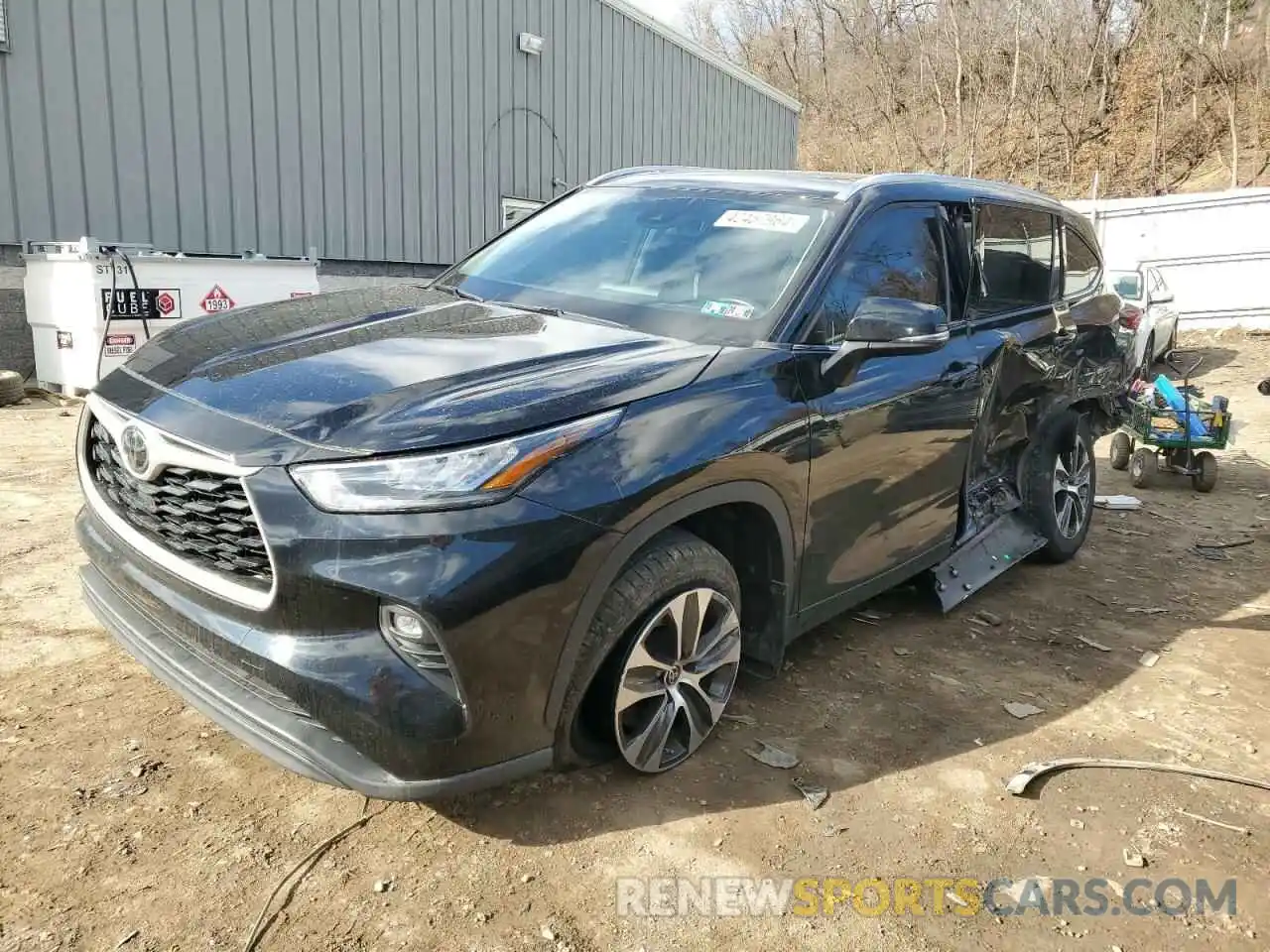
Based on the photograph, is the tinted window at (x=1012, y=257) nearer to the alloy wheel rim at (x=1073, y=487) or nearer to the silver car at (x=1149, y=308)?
the alloy wheel rim at (x=1073, y=487)

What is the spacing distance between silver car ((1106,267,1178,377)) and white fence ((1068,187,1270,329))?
1960 mm

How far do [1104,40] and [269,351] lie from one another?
28859 mm

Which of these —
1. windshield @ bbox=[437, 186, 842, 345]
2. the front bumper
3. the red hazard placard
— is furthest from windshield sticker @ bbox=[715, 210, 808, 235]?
the red hazard placard

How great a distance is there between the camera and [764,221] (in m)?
3.43

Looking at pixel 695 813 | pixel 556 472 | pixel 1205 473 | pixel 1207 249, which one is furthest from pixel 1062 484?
pixel 1207 249

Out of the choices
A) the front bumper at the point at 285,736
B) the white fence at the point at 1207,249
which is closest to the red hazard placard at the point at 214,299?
the front bumper at the point at 285,736

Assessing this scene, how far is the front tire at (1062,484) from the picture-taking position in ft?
16.2

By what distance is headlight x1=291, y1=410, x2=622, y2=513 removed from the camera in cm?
216

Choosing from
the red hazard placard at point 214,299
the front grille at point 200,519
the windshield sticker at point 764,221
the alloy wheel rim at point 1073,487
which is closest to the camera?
the front grille at point 200,519

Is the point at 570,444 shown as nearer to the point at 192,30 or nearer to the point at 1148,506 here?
the point at 1148,506

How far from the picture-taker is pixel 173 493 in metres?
2.42

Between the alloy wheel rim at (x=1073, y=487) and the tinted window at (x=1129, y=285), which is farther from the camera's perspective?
the tinted window at (x=1129, y=285)

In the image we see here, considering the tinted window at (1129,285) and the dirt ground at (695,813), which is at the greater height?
the tinted window at (1129,285)

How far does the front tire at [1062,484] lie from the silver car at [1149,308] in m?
7.87
